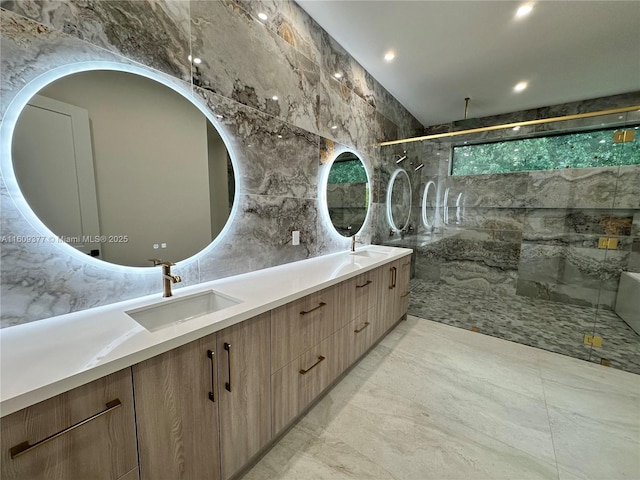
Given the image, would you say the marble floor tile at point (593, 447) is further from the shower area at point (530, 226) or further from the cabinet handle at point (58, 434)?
the cabinet handle at point (58, 434)

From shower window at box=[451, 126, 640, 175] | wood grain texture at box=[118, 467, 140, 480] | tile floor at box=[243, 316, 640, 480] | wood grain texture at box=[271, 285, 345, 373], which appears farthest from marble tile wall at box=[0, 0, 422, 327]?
shower window at box=[451, 126, 640, 175]

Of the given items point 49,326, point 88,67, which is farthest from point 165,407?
point 88,67

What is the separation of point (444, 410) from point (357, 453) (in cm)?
70

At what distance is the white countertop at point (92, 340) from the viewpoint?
0.61 meters

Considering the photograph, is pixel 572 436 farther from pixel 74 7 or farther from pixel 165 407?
pixel 74 7

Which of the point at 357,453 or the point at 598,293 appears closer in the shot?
the point at 357,453

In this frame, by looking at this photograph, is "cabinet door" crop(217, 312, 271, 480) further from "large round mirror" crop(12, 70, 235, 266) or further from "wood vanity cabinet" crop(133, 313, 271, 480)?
"large round mirror" crop(12, 70, 235, 266)

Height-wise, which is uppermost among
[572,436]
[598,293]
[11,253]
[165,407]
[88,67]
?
[88,67]

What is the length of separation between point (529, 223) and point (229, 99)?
4.28 metres

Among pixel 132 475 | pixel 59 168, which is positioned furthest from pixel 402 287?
pixel 59 168

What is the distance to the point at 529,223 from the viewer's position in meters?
3.63

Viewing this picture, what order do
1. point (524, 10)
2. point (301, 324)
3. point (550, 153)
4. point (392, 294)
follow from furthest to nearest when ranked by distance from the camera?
point (550, 153) → point (392, 294) → point (524, 10) → point (301, 324)

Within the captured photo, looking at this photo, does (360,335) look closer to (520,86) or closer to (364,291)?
(364,291)

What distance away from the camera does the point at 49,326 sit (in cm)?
92
